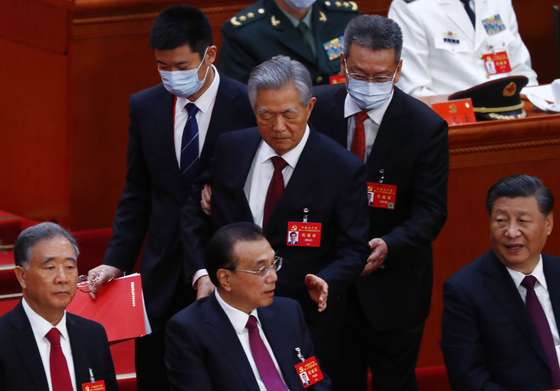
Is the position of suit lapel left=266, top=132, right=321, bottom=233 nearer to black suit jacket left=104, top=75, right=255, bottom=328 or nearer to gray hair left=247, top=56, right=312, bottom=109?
gray hair left=247, top=56, right=312, bottom=109

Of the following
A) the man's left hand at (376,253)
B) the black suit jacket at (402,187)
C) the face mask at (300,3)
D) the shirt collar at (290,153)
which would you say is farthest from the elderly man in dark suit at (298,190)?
the face mask at (300,3)

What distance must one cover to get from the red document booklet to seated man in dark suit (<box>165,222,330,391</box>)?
293mm

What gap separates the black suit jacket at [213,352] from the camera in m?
3.14

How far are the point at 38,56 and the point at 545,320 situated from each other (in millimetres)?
2355

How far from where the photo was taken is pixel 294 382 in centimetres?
322

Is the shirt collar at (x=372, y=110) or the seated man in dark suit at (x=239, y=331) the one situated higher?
the shirt collar at (x=372, y=110)

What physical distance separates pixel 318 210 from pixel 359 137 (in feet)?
1.21

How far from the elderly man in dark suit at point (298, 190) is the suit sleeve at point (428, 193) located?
0.22 metres

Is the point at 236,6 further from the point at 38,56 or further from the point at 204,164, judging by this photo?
the point at 204,164

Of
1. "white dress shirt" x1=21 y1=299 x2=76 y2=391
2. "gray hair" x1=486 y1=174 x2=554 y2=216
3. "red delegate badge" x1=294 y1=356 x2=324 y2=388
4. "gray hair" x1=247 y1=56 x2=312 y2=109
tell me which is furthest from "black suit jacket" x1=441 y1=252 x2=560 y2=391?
"white dress shirt" x1=21 y1=299 x2=76 y2=391

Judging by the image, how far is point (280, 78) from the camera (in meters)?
3.38

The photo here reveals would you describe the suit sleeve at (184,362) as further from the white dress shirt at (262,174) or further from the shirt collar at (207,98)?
the shirt collar at (207,98)

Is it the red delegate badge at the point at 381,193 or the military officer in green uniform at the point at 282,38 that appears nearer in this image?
the red delegate badge at the point at 381,193

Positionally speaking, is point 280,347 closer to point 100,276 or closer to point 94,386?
point 94,386
